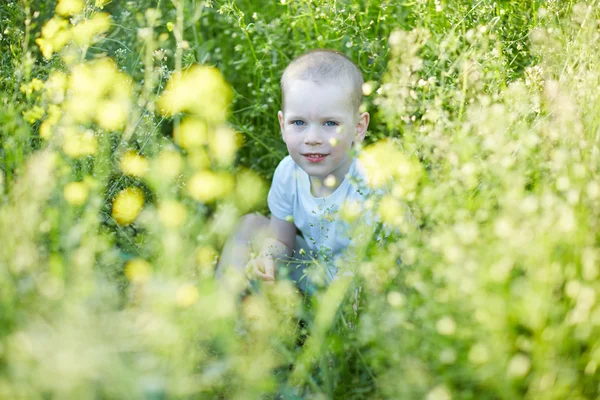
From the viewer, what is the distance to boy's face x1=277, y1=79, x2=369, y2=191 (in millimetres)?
2555

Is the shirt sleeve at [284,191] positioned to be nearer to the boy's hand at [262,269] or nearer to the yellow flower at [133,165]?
the boy's hand at [262,269]

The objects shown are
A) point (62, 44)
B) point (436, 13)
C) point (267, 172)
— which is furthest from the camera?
point (267, 172)

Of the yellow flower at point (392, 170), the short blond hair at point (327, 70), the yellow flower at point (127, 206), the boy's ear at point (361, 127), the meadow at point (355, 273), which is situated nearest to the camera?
the meadow at point (355, 273)

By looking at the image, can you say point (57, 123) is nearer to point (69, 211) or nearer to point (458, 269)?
point (69, 211)

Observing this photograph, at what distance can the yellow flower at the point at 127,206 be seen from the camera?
2469 millimetres

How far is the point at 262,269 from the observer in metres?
2.71

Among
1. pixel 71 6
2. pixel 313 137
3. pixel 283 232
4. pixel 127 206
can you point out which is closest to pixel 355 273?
pixel 313 137

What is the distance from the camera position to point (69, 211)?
68.9 inches

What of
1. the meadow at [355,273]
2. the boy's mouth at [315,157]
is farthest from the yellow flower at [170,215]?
the boy's mouth at [315,157]

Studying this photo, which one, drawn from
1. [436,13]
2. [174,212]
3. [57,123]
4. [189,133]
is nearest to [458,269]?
[174,212]

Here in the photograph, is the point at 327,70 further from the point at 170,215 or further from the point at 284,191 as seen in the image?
the point at 170,215

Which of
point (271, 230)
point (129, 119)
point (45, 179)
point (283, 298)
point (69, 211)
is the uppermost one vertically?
point (45, 179)

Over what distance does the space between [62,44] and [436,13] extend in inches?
65.6

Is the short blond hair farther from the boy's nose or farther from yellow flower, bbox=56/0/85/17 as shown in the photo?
yellow flower, bbox=56/0/85/17
